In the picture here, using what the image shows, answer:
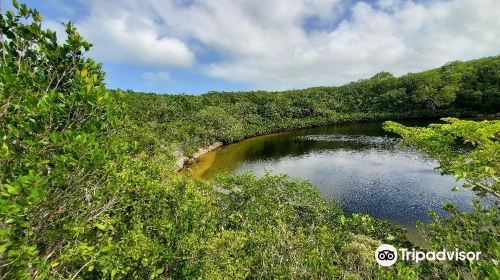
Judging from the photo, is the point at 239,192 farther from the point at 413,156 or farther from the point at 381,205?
the point at 413,156

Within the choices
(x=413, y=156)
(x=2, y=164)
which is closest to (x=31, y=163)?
Answer: (x=2, y=164)

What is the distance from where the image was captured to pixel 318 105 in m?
77.6

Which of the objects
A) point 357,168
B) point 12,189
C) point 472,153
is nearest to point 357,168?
point 357,168

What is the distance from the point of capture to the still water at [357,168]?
889 inches

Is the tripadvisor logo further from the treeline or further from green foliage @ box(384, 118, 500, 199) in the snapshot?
the treeline

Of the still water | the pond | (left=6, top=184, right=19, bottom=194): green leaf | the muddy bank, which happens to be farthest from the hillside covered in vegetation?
the muddy bank

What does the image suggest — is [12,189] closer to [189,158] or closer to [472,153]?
[472,153]

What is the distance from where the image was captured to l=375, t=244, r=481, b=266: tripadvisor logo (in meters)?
8.41

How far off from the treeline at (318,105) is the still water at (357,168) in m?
5.24

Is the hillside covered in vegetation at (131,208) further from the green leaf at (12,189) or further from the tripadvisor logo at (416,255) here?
the tripadvisor logo at (416,255)

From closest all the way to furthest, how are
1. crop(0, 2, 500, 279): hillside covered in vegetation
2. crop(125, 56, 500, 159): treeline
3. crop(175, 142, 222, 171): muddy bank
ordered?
crop(0, 2, 500, 279): hillside covered in vegetation < crop(175, 142, 222, 171): muddy bank < crop(125, 56, 500, 159): treeline

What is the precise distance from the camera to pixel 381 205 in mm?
22641

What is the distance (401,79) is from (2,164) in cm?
8355

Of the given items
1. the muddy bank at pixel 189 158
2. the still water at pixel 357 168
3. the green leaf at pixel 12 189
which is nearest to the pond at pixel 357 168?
the still water at pixel 357 168
